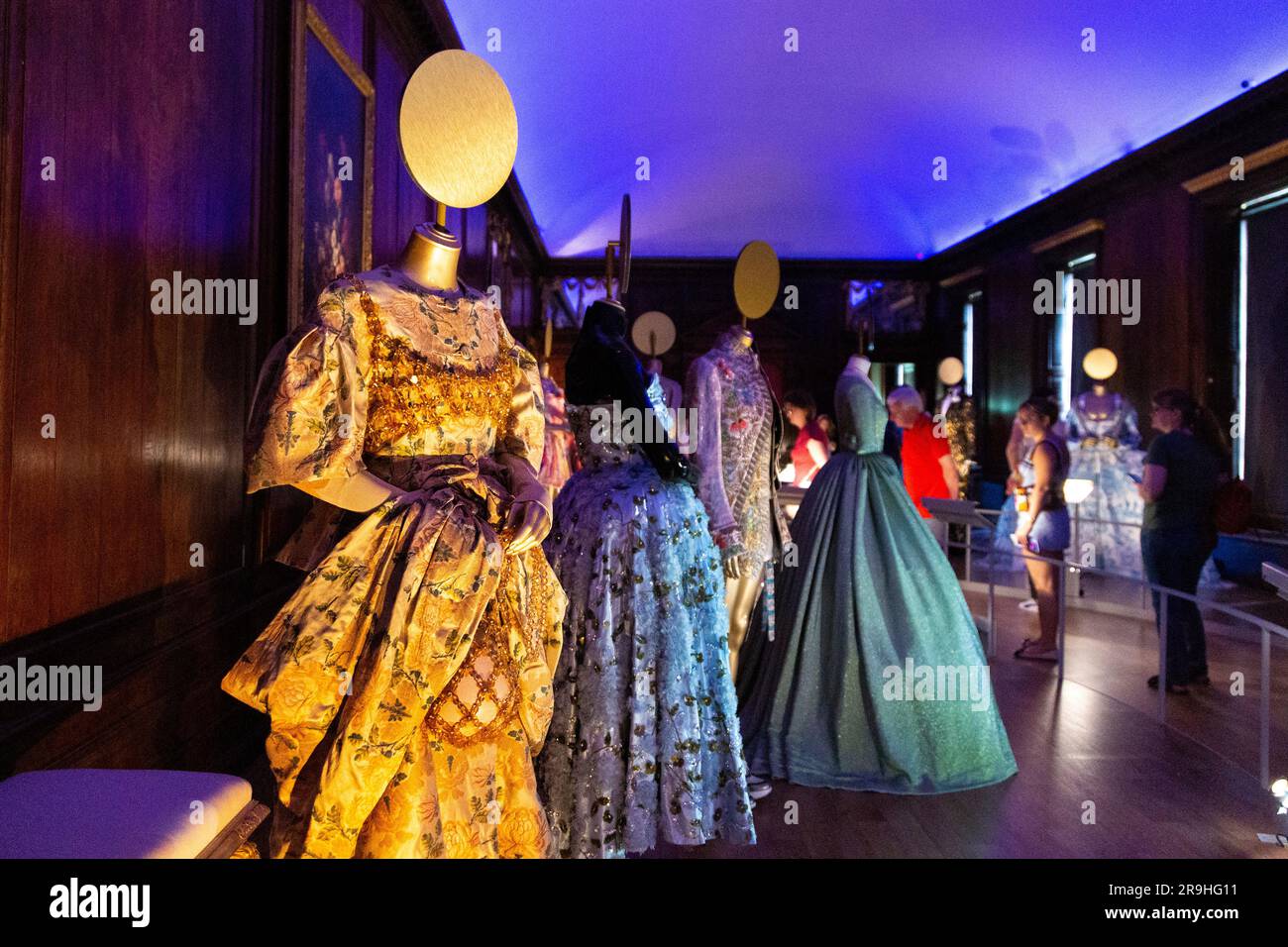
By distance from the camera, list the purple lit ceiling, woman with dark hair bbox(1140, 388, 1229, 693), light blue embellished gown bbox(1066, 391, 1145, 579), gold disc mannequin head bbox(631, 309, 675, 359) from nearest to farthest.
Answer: woman with dark hair bbox(1140, 388, 1229, 693) < the purple lit ceiling < light blue embellished gown bbox(1066, 391, 1145, 579) < gold disc mannequin head bbox(631, 309, 675, 359)

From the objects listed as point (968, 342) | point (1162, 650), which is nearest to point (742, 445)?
point (1162, 650)

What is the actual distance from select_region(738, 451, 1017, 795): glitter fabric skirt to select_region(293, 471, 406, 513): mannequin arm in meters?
2.08

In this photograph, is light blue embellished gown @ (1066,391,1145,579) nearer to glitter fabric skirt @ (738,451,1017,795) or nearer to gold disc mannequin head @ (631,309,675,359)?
gold disc mannequin head @ (631,309,675,359)

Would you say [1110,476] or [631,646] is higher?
[1110,476]

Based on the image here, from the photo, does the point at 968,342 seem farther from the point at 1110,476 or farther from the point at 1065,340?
the point at 1110,476

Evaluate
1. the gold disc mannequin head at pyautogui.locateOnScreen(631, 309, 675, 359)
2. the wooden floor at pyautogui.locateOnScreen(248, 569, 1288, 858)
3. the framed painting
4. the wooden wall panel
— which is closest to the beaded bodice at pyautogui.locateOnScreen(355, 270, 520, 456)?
the wooden wall panel

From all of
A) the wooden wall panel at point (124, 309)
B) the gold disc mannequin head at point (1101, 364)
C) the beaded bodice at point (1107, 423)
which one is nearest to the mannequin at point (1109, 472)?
the beaded bodice at point (1107, 423)

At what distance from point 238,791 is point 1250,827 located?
9.89 feet

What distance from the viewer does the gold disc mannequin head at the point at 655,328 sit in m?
11.0

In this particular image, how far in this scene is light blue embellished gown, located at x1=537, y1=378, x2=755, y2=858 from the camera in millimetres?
2266

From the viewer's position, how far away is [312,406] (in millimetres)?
1500

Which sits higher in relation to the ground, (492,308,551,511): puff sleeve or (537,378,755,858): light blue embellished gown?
(492,308,551,511): puff sleeve

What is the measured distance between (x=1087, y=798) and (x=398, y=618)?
2.62m
